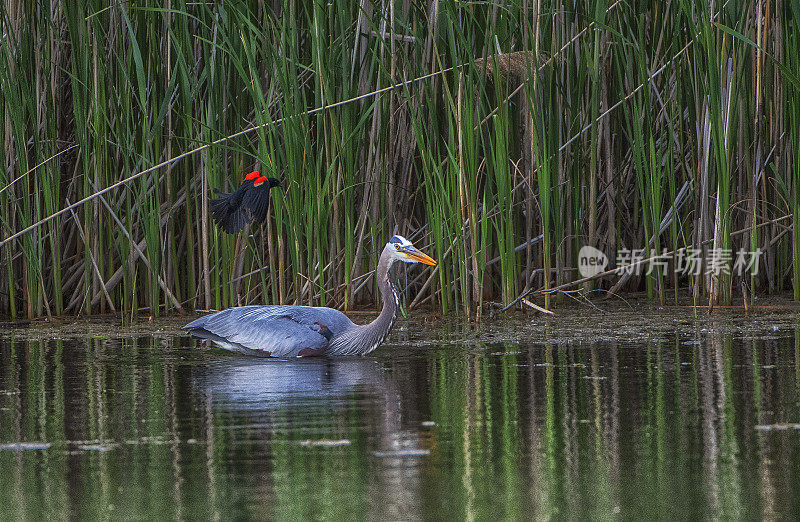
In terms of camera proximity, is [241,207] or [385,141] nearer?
[241,207]

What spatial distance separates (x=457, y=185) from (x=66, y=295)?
2.63 m

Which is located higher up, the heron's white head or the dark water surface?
the heron's white head

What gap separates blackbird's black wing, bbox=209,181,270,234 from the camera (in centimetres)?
554

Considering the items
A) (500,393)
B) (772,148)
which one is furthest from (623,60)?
(500,393)

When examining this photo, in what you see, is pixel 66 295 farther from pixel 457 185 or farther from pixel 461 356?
pixel 461 356

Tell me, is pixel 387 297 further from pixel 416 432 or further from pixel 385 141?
pixel 416 432

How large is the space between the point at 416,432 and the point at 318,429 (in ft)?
0.88

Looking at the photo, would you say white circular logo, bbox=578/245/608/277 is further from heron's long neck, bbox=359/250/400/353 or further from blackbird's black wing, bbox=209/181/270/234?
blackbird's black wing, bbox=209/181/270/234

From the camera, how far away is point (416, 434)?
3080 millimetres

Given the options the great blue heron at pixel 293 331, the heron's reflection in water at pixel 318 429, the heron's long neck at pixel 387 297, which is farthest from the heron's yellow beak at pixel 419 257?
the heron's reflection in water at pixel 318 429

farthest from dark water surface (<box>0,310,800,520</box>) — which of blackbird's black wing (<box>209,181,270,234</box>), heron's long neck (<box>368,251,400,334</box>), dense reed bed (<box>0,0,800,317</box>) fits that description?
dense reed bed (<box>0,0,800,317</box>)

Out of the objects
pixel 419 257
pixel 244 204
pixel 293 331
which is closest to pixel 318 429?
pixel 293 331

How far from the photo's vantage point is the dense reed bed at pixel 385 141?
5586 mm

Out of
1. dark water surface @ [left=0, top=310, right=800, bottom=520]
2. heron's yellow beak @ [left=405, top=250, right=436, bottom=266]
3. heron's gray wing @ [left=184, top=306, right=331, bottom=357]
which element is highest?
heron's yellow beak @ [left=405, top=250, right=436, bottom=266]
